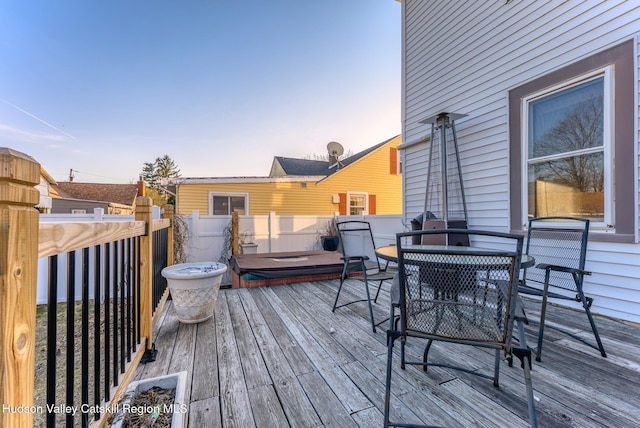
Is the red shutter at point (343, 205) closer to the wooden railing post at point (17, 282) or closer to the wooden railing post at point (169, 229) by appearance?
the wooden railing post at point (169, 229)

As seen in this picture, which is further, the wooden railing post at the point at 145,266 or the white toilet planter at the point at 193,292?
the white toilet planter at the point at 193,292

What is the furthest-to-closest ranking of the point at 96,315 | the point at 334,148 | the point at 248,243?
the point at 334,148 → the point at 248,243 → the point at 96,315

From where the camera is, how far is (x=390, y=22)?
5.95 metres

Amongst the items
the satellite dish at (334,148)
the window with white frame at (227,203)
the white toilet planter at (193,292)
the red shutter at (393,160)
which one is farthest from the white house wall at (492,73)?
the satellite dish at (334,148)

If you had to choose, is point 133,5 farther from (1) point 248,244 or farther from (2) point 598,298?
(2) point 598,298

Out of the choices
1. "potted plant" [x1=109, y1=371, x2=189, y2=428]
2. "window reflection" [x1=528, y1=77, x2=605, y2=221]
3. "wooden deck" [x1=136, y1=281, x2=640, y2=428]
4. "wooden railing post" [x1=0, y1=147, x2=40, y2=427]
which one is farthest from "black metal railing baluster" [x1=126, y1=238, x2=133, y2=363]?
"window reflection" [x1=528, y1=77, x2=605, y2=221]

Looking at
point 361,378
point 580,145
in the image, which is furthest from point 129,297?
point 580,145

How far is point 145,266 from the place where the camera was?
1.91 meters

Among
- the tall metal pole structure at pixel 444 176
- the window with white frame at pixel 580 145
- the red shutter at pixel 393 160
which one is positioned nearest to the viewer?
the window with white frame at pixel 580 145

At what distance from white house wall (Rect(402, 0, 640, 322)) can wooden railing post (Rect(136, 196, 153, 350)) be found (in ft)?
12.6

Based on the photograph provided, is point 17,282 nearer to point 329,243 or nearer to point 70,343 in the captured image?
point 70,343

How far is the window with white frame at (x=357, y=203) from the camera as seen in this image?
10070 millimetres

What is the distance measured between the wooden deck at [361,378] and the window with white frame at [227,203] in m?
6.15

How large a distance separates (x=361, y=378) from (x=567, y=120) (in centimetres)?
331
